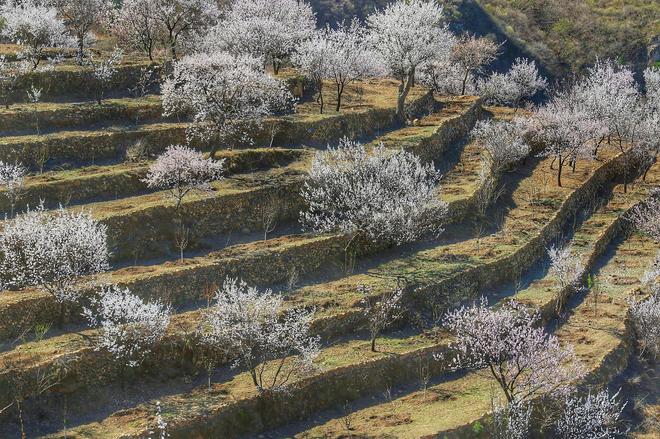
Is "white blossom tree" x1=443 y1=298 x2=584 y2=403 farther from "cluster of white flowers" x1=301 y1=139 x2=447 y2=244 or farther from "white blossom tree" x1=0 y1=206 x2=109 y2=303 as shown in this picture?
"white blossom tree" x1=0 y1=206 x2=109 y2=303

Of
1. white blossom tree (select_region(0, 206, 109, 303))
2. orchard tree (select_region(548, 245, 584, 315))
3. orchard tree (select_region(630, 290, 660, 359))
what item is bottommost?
orchard tree (select_region(630, 290, 660, 359))

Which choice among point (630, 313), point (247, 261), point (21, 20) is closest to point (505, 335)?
point (630, 313)

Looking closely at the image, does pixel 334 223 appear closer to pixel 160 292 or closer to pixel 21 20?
pixel 160 292

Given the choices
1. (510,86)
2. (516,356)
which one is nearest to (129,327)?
(516,356)

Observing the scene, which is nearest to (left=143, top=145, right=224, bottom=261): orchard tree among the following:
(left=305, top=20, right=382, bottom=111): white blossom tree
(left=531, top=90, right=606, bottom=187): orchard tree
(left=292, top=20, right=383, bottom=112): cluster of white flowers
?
(left=292, top=20, right=383, bottom=112): cluster of white flowers

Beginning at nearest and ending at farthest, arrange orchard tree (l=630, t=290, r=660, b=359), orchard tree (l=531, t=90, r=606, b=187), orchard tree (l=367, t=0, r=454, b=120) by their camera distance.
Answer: orchard tree (l=630, t=290, r=660, b=359), orchard tree (l=531, t=90, r=606, b=187), orchard tree (l=367, t=0, r=454, b=120)

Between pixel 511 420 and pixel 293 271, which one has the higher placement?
pixel 293 271

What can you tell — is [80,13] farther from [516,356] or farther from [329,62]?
[516,356]
